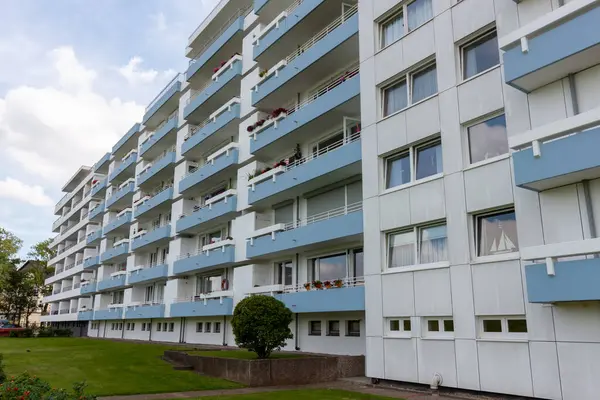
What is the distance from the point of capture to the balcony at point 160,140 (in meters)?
43.0

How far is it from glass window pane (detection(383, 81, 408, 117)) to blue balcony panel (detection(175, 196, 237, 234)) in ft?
46.1

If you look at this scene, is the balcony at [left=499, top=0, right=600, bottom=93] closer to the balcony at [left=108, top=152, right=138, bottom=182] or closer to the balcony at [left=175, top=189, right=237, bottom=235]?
the balcony at [left=175, top=189, right=237, bottom=235]

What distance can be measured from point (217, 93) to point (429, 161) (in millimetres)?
22205

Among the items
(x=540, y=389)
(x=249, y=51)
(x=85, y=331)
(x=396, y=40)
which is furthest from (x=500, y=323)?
(x=85, y=331)

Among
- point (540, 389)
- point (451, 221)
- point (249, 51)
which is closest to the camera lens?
point (540, 389)

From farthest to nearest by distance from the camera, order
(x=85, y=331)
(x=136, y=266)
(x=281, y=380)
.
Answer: (x=85, y=331) < (x=136, y=266) < (x=281, y=380)

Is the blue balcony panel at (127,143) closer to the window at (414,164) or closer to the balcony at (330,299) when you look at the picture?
the balcony at (330,299)

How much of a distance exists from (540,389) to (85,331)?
61.5 meters

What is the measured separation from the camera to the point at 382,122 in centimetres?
1897

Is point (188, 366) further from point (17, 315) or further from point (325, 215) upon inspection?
point (17, 315)

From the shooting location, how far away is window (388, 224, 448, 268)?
1594cm

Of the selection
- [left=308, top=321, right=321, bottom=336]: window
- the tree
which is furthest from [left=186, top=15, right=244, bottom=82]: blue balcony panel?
the tree

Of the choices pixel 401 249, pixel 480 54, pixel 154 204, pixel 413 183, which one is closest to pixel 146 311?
pixel 154 204

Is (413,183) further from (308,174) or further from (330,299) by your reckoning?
(308,174)
